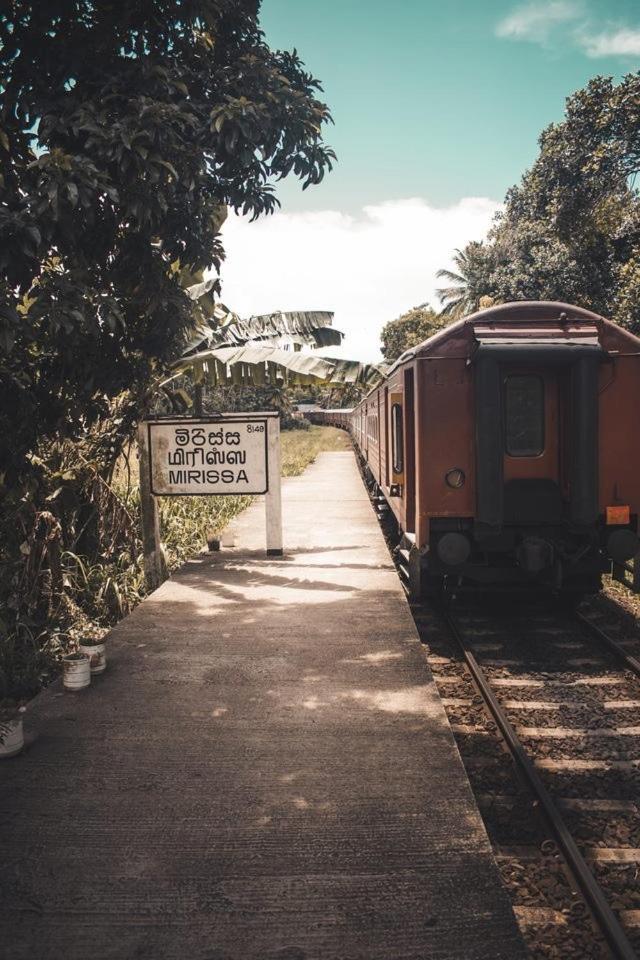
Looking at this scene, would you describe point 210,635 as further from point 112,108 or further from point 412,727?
point 112,108

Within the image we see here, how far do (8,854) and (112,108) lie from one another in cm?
446

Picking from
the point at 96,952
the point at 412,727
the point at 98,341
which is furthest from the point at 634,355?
the point at 96,952

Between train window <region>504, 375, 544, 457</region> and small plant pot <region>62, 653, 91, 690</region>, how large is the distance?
4428mm

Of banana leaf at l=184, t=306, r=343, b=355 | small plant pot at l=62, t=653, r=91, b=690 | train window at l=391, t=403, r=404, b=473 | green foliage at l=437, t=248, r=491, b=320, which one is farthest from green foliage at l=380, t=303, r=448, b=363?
small plant pot at l=62, t=653, r=91, b=690

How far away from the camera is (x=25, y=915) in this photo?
2.53 metres

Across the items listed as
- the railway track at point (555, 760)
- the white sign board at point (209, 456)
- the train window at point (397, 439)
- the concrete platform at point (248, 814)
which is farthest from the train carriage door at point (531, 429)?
the white sign board at point (209, 456)

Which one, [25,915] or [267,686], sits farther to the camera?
[267,686]

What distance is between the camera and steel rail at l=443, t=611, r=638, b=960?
276cm

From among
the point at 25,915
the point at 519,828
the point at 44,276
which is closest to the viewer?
Answer: the point at 25,915

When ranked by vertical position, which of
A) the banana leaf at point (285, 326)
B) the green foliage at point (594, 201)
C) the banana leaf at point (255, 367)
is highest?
the green foliage at point (594, 201)

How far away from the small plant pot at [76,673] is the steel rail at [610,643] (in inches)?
174

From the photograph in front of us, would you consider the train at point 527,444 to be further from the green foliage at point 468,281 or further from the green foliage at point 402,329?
the green foliage at point 402,329

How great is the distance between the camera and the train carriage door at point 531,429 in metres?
6.74

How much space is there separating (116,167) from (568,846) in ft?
16.3
